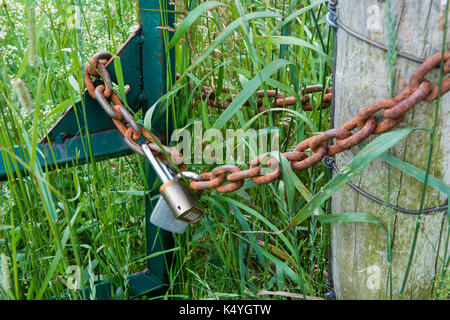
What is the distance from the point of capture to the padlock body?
4.59 feet

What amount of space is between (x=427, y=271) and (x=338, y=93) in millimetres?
572

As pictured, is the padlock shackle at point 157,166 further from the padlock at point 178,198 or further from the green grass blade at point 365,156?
the green grass blade at point 365,156

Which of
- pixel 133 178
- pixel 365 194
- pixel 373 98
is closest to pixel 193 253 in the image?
pixel 133 178

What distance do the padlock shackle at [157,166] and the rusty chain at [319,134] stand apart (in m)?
0.02

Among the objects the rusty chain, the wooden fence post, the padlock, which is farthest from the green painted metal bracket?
the wooden fence post

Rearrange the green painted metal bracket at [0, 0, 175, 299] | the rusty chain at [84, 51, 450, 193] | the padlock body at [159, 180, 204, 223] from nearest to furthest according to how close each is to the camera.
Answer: the rusty chain at [84, 51, 450, 193] < the padlock body at [159, 180, 204, 223] < the green painted metal bracket at [0, 0, 175, 299]

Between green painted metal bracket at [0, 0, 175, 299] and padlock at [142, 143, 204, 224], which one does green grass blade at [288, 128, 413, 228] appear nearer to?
padlock at [142, 143, 204, 224]

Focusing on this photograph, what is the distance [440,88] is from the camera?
103 cm

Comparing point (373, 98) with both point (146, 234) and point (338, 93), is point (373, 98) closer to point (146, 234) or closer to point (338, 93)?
point (338, 93)

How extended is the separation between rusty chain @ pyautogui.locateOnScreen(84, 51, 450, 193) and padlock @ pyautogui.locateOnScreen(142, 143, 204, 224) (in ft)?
0.15

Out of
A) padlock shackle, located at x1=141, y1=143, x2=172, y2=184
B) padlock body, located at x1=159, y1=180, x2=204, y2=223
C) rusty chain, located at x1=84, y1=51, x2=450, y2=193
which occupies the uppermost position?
rusty chain, located at x1=84, y1=51, x2=450, y2=193

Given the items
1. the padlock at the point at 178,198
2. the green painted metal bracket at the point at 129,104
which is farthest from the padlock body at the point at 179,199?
the green painted metal bracket at the point at 129,104

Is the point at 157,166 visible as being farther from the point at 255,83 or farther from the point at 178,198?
the point at 255,83
